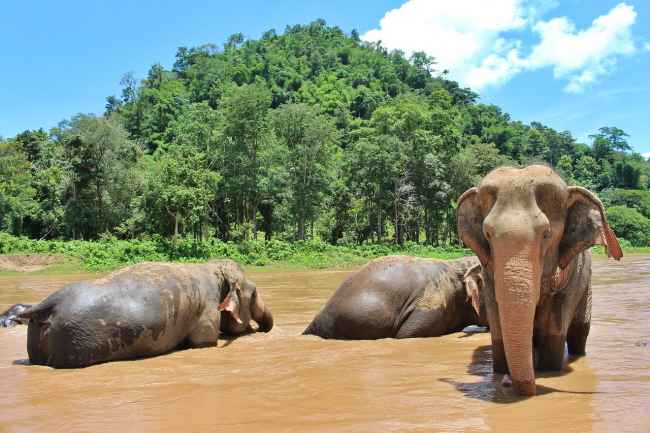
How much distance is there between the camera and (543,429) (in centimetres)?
409

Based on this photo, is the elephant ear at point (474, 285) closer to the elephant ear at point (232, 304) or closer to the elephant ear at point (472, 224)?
the elephant ear at point (472, 224)

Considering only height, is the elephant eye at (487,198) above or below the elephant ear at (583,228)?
above

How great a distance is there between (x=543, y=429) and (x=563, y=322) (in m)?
2.01

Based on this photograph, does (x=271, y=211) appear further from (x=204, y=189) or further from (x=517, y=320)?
(x=517, y=320)

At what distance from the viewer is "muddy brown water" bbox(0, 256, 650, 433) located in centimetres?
447

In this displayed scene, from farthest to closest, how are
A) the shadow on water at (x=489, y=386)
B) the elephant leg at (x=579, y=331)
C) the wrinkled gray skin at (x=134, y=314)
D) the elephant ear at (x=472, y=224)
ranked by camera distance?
the wrinkled gray skin at (x=134, y=314)
the elephant leg at (x=579, y=331)
the elephant ear at (x=472, y=224)
the shadow on water at (x=489, y=386)

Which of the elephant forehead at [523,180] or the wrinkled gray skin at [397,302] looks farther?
the wrinkled gray skin at [397,302]

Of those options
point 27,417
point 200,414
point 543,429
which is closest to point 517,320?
point 543,429

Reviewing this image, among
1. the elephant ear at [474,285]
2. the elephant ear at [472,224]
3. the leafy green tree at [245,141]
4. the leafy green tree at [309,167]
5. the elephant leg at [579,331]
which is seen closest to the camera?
the elephant ear at [472,224]

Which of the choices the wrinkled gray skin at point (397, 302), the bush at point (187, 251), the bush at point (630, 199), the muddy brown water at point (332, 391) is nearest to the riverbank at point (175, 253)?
the bush at point (187, 251)

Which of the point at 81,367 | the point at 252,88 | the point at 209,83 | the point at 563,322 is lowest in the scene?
the point at 81,367

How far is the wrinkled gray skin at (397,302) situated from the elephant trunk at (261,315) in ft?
3.10

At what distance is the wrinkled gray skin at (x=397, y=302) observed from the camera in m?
8.72

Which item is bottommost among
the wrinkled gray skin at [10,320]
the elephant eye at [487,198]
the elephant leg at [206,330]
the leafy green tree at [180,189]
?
the wrinkled gray skin at [10,320]
